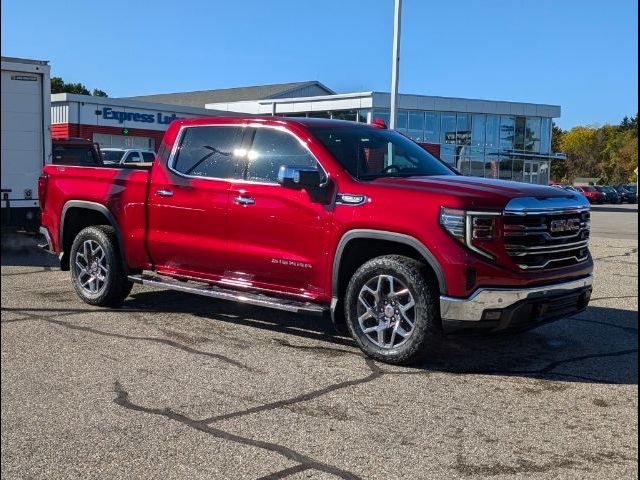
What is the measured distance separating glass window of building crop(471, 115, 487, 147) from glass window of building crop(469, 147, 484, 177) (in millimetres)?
401

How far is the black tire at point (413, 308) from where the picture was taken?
211 inches

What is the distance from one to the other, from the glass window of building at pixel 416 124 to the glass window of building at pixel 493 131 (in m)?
5.38

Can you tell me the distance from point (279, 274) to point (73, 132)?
107 ft

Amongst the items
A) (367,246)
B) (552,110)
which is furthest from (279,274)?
(552,110)

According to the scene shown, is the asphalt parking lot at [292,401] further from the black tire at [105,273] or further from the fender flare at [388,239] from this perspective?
the fender flare at [388,239]

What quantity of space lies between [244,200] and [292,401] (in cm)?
217

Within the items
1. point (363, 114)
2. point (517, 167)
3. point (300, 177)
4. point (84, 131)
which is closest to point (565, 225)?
point (300, 177)

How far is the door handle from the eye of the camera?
6203 millimetres

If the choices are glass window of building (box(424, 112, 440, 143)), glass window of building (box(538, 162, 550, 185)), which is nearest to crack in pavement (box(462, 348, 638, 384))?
glass window of building (box(424, 112, 440, 143))

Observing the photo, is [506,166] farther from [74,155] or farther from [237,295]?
[237,295]

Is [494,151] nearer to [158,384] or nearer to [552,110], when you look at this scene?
[552,110]

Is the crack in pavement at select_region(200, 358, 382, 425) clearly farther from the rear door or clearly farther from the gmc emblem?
the rear door

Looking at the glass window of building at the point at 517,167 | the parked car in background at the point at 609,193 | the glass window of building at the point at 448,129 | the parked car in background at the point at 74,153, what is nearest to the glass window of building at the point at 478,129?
the glass window of building at the point at 448,129

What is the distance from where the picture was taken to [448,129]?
45062 mm
